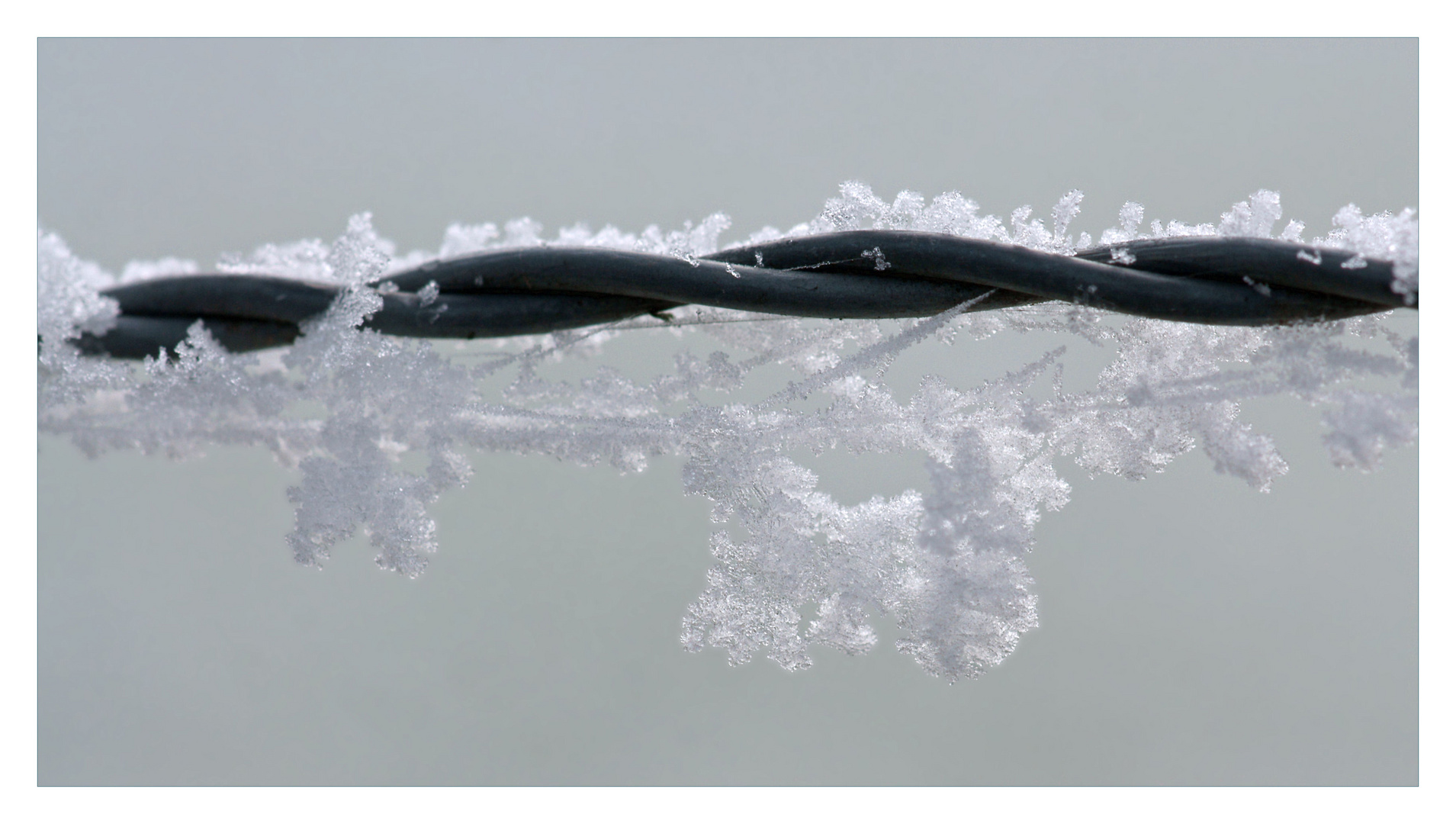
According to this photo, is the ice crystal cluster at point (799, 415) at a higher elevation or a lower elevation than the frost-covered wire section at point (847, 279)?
lower

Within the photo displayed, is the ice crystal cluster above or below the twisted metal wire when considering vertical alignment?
below

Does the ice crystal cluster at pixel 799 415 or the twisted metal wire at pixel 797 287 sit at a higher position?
the twisted metal wire at pixel 797 287

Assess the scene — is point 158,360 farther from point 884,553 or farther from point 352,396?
point 884,553

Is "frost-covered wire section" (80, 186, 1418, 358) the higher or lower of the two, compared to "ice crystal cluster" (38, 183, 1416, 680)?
higher
